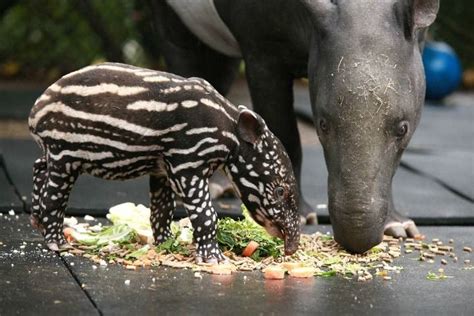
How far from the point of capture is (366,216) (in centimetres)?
515

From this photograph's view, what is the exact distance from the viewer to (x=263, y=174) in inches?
201

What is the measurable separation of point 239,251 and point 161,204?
41 cm

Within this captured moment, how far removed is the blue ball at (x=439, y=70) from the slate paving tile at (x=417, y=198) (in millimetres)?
3874

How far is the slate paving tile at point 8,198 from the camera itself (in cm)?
641

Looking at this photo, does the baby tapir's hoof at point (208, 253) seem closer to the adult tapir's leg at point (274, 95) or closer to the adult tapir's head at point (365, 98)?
the adult tapir's head at point (365, 98)

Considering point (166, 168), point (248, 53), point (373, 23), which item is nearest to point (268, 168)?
point (166, 168)

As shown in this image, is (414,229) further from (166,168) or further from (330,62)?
(166,168)

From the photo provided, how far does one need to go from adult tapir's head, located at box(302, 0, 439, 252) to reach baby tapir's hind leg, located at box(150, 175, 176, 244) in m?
0.73

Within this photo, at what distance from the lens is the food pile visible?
16.9 feet

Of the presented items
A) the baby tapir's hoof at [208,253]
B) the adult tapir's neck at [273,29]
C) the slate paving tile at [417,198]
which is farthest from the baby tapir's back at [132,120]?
the slate paving tile at [417,198]

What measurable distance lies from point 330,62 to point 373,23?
0.25 meters

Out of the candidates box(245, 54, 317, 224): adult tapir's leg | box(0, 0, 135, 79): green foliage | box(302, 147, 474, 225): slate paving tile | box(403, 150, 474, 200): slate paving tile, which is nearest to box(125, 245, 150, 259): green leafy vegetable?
box(245, 54, 317, 224): adult tapir's leg

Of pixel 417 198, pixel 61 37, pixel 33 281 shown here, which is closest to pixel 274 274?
pixel 33 281

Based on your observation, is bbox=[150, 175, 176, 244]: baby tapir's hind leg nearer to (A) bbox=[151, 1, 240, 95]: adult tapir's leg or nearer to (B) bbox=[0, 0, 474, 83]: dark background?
(A) bbox=[151, 1, 240, 95]: adult tapir's leg
